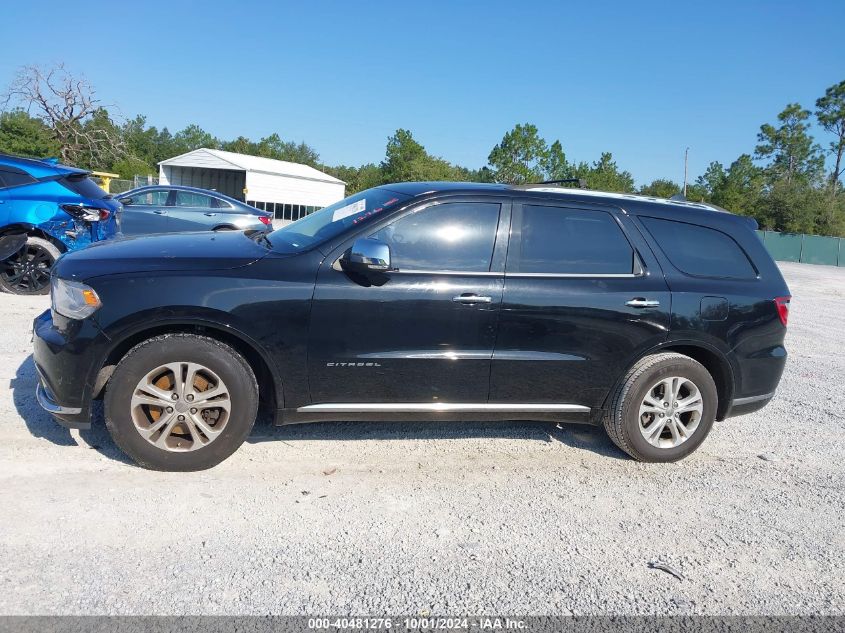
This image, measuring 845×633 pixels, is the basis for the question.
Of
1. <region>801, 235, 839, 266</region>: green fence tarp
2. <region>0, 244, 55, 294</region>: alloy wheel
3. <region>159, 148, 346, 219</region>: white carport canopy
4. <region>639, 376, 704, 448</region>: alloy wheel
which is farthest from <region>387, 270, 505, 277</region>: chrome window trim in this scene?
<region>801, 235, 839, 266</region>: green fence tarp

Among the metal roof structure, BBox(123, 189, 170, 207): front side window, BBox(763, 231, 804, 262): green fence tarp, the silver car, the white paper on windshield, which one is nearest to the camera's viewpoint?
the white paper on windshield

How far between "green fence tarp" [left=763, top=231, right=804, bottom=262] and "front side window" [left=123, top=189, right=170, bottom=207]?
42.4 metres

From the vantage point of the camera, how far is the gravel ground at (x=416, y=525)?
9.02 ft

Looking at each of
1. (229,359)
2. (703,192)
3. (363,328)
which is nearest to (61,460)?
(229,359)

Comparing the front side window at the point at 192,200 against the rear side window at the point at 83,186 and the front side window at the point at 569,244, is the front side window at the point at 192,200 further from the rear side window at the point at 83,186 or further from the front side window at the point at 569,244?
the front side window at the point at 569,244

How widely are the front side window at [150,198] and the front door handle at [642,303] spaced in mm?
11672

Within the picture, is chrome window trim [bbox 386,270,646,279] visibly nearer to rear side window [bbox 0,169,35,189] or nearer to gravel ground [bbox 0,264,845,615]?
gravel ground [bbox 0,264,845,615]

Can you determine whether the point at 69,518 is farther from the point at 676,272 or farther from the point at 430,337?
the point at 676,272

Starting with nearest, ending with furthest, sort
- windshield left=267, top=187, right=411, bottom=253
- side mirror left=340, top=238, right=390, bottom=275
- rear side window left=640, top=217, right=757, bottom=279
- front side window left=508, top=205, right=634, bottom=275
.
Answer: side mirror left=340, top=238, right=390, bottom=275, windshield left=267, top=187, right=411, bottom=253, front side window left=508, top=205, right=634, bottom=275, rear side window left=640, top=217, right=757, bottom=279

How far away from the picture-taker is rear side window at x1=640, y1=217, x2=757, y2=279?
175 inches

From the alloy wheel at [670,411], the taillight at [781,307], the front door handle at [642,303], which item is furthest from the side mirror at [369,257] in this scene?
the taillight at [781,307]

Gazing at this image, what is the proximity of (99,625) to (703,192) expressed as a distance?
70.2 metres

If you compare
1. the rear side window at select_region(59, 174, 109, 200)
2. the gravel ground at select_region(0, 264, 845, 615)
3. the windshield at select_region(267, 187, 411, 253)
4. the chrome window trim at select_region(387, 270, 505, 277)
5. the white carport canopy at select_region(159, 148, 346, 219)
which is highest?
the white carport canopy at select_region(159, 148, 346, 219)

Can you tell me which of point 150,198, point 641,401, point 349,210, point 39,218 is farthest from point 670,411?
point 150,198
